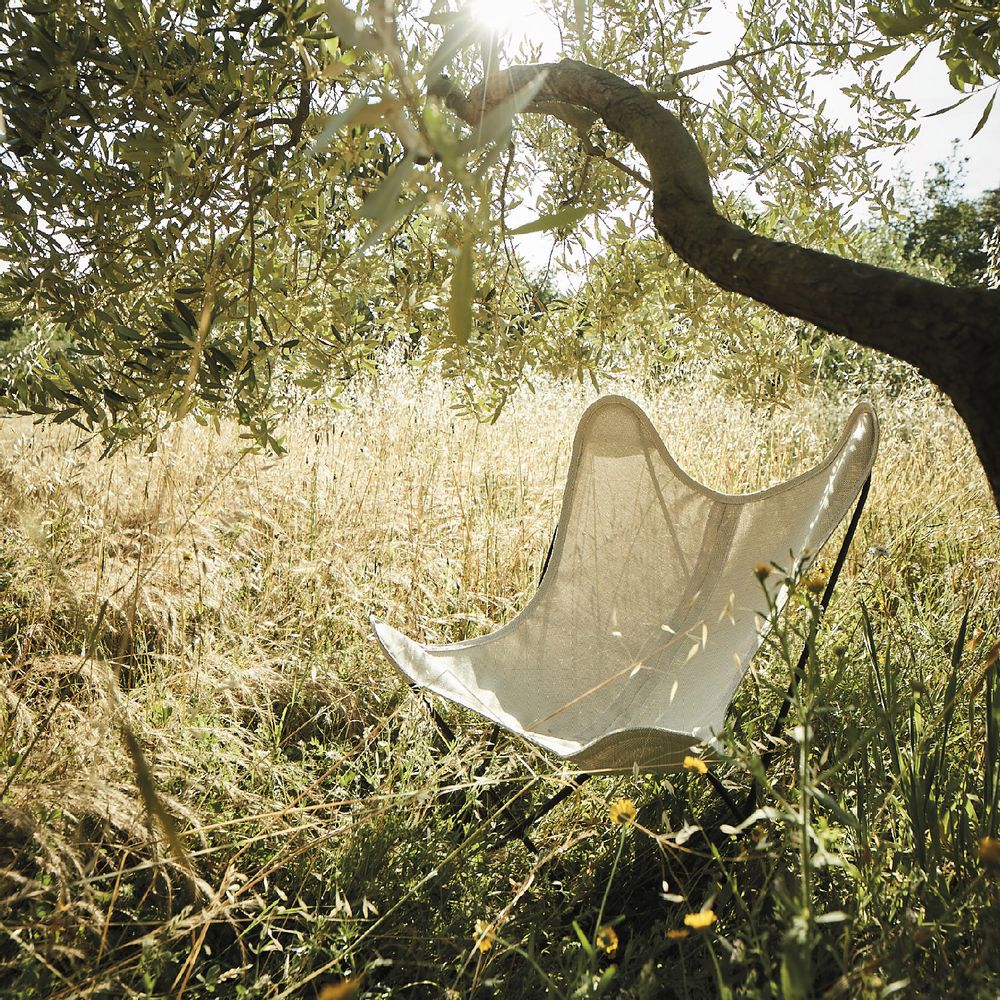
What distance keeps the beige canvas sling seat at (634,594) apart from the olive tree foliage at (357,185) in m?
0.35

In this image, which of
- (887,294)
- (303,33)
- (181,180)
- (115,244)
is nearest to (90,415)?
(115,244)

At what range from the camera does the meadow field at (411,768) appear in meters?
1.10

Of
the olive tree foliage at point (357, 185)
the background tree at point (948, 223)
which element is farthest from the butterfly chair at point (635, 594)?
the background tree at point (948, 223)

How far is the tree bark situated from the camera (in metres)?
0.90

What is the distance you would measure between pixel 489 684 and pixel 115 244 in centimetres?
125

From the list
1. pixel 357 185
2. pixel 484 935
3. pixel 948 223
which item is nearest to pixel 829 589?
pixel 484 935

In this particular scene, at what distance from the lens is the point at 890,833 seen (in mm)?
1526

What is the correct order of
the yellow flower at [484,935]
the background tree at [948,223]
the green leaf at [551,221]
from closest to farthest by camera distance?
the green leaf at [551,221]
the yellow flower at [484,935]
the background tree at [948,223]

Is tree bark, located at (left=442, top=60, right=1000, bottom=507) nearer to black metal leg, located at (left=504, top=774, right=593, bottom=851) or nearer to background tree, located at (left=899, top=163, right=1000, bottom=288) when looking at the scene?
black metal leg, located at (left=504, top=774, right=593, bottom=851)

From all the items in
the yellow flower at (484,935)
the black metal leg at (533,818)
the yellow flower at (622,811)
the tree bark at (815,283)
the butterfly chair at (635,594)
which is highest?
the tree bark at (815,283)

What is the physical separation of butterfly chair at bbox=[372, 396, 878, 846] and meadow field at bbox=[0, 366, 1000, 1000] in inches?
6.0

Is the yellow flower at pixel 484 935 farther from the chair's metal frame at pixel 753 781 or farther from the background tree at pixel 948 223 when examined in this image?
the background tree at pixel 948 223

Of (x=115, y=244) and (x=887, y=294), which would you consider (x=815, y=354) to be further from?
(x=115, y=244)

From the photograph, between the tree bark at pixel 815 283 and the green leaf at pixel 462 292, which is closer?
the green leaf at pixel 462 292
